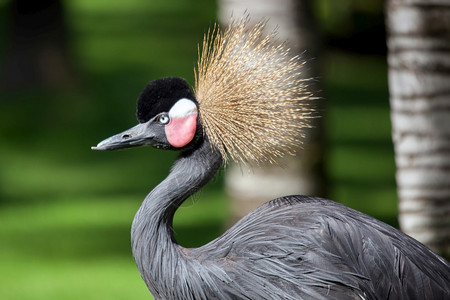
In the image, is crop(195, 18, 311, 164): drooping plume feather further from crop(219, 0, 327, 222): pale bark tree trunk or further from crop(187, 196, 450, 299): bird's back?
crop(219, 0, 327, 222): pale bark tree trunk

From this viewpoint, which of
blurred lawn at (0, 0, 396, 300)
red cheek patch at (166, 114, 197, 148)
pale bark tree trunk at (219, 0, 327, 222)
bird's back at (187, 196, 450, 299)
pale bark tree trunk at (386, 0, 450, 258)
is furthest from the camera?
blurred lawn at (0, 0, 396, 300)

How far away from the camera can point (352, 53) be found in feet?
34.0

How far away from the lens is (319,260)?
2.46 metres

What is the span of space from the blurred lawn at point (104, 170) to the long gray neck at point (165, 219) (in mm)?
330

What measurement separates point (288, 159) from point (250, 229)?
4.61 ft

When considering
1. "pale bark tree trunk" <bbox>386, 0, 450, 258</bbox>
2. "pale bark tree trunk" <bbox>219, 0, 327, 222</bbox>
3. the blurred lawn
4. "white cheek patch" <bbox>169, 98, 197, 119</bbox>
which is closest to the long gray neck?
"white cheek patch" <bbox>169, 98, 197, 119</bbox>

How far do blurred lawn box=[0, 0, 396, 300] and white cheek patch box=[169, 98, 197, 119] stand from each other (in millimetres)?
475

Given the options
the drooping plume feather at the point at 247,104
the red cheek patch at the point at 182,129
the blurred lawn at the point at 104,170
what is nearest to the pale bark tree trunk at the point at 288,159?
the blurred lawn at the point at 104,170

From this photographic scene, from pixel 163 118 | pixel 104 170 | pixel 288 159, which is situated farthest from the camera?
pixel 104 170

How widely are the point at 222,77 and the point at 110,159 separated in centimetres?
459

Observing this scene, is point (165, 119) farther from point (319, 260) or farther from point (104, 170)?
point (104, 170)

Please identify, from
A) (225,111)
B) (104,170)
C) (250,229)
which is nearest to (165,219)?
(250,229)

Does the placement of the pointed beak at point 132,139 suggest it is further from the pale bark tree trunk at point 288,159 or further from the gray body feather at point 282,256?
the pale bark tree trunk at point 288,159

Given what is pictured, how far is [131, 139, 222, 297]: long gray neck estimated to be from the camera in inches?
101
